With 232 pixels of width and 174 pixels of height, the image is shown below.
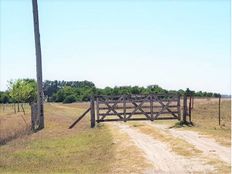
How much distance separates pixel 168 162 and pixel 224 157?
168cm

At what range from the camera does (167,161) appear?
45.3ft

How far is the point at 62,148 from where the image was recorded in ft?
63.9

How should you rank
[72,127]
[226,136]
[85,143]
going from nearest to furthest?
1. [226,136]
2. [85,143]
3. [72,127]

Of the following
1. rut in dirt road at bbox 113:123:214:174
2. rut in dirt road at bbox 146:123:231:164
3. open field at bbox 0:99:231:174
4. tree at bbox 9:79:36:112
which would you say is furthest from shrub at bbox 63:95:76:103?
rut in dirt road at bbox 113:123:214:174

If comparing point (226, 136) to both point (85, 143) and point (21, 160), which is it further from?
point (21, 160)

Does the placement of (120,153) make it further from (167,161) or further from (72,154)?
(167,161)

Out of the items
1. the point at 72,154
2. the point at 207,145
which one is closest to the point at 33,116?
the point at 72,154

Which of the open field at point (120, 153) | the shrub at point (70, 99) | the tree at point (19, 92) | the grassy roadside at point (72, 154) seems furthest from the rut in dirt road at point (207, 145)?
the shrub at point (70, 99)

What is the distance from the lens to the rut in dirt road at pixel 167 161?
1238cm

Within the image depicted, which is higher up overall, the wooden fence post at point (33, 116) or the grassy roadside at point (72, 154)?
the wooden fence post at point (33, 116)

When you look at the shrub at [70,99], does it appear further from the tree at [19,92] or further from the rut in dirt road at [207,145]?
the rut in dirt road at [207,145]

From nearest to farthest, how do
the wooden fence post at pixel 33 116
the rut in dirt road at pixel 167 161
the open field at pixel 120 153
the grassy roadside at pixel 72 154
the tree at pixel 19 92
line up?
the rut in dirt road at pixel 167 161 < the open field at pixel 120 153 < the grassy roadside at pixel 72 154 < the wooden fence post at pixel 33 116 < the tree at pixel 19 92

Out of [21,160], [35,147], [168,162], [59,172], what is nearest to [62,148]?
[35,147]

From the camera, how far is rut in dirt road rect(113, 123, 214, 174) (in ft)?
40.6
